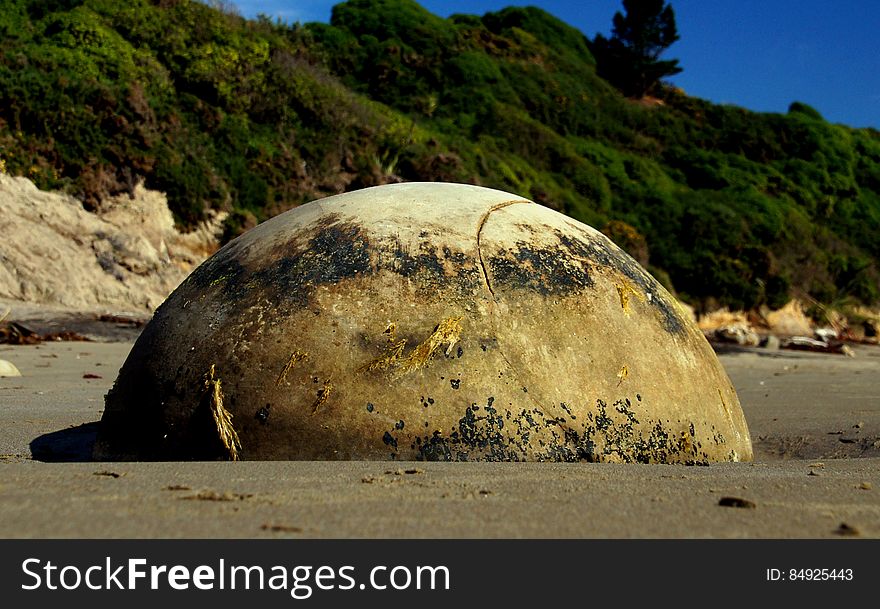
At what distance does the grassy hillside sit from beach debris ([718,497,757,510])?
13409 mm

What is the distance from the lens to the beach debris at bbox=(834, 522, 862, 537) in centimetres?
174

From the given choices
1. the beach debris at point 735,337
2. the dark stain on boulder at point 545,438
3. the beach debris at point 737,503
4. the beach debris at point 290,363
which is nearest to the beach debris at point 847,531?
the beach debris at point 737,503

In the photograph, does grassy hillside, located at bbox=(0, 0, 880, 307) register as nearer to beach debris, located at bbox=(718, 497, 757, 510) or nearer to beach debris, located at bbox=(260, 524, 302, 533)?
beach debris, located at bbox=(260, 524, 302, 533)

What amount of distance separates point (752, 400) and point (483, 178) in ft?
53.6

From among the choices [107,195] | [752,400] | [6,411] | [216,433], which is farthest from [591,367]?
[107,195]

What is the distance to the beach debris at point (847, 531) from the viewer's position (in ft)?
5.70

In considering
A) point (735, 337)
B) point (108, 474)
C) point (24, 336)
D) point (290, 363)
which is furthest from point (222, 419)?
point (735, 337)

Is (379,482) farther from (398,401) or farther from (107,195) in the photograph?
(107,195)

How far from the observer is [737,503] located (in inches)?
77.8

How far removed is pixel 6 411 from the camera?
4.46 meters

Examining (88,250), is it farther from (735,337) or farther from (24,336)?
(735,337)

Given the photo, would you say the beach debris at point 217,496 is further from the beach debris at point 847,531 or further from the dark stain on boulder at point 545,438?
the beach debris at point 847,531

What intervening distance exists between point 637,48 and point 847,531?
41888 mm

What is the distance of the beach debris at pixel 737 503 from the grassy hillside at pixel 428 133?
Answer: 44.0ft
